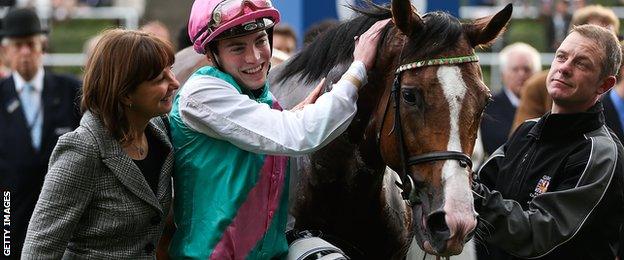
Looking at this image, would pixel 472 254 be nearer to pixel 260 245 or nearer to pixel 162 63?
pixel 260 245

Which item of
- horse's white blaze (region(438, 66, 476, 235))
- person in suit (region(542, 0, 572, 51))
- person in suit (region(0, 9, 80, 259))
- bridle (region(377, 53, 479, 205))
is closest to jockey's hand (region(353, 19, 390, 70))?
bridle (region(377, 53, 479, 205))

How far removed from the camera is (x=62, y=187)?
3.62 metres

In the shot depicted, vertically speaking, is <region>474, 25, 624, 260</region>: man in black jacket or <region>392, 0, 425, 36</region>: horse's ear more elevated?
<region>392, 0, 425, 36</region>: horse's ear

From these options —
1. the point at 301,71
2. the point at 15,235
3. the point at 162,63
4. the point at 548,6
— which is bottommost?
the point at 548,6

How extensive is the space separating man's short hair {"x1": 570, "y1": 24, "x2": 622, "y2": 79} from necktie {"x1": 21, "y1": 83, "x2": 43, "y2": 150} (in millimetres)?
3781

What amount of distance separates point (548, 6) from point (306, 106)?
12803mm

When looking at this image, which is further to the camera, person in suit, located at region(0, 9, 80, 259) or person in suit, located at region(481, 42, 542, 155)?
person in suit, located at region(481, 42, 542, 155)

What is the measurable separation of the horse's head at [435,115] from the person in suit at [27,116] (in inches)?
130

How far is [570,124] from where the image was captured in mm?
4539

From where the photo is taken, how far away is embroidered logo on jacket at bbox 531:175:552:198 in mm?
4465

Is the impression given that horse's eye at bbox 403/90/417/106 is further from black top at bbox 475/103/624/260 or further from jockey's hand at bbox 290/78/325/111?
black top at bbox 475/103/624/260

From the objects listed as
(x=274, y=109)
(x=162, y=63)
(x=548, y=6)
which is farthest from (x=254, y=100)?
(x=548, y=6)

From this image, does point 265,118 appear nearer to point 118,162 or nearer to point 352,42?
point 118,162

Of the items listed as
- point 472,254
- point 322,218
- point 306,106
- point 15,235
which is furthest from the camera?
point 15,235
